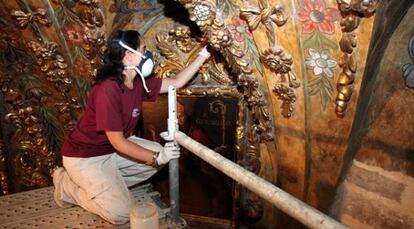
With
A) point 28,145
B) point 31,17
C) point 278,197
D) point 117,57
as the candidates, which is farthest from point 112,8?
point 278,197

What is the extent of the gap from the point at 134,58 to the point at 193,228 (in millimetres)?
2581

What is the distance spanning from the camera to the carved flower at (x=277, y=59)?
108 inches

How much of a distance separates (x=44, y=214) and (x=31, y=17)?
2062 mm

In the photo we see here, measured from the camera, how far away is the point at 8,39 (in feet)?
11.8

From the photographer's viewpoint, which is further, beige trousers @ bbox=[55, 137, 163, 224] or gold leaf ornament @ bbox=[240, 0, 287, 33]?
gold leaf ornament @ bbox=[240, 0, 287, 33]

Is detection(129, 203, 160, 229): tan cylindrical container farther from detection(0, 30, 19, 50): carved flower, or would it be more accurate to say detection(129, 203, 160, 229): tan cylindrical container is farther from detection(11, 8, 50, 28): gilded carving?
detection(0, 30, 19, 50): carved flower

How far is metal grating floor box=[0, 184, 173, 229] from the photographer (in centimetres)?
210

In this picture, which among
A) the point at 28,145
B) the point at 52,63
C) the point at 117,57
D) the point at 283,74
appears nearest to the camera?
the point at 117,57

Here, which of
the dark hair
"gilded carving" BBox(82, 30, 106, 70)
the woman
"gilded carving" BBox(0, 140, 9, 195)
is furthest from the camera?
"gilded carving" BBox(0, 140, 9, 195)

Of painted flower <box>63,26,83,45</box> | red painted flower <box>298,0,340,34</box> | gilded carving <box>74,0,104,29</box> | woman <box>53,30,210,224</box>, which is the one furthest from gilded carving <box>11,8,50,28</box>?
red painted flower <box>298,0,340,34</box>

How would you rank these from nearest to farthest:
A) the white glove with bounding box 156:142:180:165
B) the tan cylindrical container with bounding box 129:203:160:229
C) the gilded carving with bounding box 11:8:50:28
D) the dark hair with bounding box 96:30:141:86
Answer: the tan cylindrical container with bounding box 129:203:160:229, the white glove with bounding box 156:142:180:165, the dark hair with bounding box 96:30:141:86, the gilded carving with bounding box 11:8:50:28

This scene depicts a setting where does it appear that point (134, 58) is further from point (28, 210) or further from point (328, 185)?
point (328, 185)

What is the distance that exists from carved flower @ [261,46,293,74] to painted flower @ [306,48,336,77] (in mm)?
168

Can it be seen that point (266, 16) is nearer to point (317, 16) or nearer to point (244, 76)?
point (317, 16)
